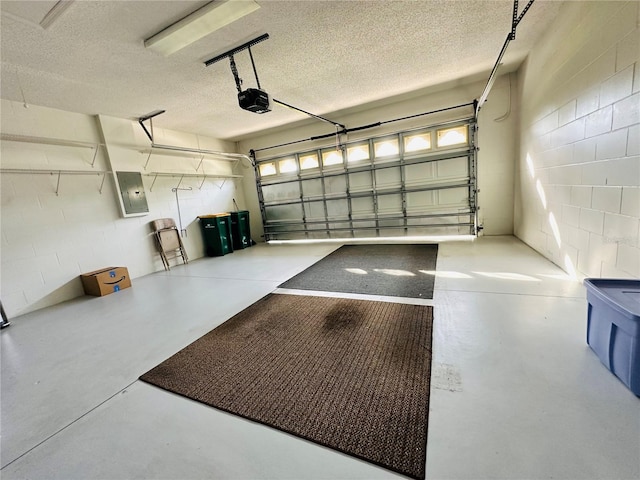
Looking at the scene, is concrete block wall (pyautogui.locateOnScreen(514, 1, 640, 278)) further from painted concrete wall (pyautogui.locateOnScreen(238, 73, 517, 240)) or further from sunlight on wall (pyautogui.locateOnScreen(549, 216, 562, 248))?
painted concrete wall (pyautogui.locateOnScreen(238, 73, 517, 240))

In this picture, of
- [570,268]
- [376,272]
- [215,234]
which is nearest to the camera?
[570,268]

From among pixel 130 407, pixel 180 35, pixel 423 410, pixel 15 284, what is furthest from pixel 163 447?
pixel 15 284

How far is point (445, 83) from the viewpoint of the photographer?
4.62 m

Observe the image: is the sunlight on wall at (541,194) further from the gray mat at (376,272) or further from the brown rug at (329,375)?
the brown rug at (329,375)

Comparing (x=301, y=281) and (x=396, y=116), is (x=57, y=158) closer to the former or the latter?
(x=301, y=281)

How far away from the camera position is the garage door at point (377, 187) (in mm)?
5207

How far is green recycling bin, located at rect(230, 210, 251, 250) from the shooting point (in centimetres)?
658

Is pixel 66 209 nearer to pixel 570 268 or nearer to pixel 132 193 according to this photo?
pixel 132 193

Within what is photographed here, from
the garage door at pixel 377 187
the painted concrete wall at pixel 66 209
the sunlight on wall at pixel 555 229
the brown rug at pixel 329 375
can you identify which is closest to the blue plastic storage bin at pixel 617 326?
the brown rug at pixel 329 375

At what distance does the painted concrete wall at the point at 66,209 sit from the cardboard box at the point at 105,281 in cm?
20

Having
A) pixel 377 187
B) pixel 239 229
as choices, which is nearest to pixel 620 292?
pixel 377 187

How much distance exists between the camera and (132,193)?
15.3ft

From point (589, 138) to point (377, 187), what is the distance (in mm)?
3728

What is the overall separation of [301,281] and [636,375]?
2.94 meters
